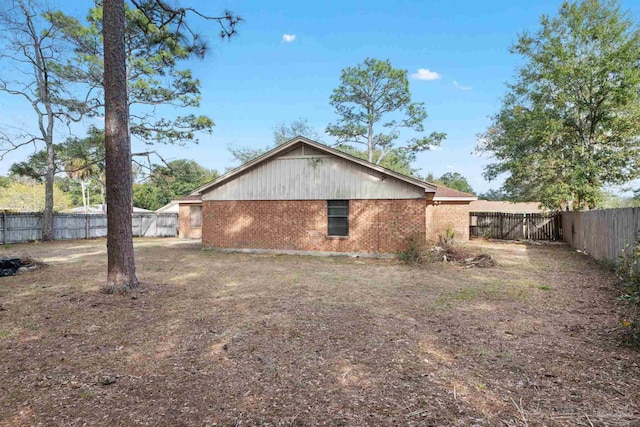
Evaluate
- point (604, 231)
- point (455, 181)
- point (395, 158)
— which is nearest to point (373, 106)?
point (395, 158)

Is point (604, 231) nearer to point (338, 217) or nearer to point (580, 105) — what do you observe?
point (338, 217)

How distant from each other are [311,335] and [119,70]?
6.13 m

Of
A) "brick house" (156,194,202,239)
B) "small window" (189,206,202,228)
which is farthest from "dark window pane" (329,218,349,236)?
"small window" (189,206,202,228)

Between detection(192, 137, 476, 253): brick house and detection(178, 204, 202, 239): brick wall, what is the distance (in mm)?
8368

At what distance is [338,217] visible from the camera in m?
13.0

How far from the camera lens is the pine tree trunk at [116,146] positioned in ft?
20.6

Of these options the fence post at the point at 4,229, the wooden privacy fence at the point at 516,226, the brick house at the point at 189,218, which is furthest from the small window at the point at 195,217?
the wooden privacy fence at the point at 516,226

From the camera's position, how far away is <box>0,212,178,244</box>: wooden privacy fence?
56.6 ft

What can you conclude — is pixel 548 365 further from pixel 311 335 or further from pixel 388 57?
pixel 388 57

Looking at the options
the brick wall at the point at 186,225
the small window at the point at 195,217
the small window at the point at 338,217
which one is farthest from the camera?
the brick wall at the point at 186,225

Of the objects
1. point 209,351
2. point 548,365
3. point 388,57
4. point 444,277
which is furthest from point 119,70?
point 388,57

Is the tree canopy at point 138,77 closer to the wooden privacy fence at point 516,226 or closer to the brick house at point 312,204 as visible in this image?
the brick house at point 312,204

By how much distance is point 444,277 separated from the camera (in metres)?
8.66

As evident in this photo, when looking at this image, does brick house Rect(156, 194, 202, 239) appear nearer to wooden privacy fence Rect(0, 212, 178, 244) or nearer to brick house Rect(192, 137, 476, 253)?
wooden privacy fence Rect(0, 212, 178, 244)
